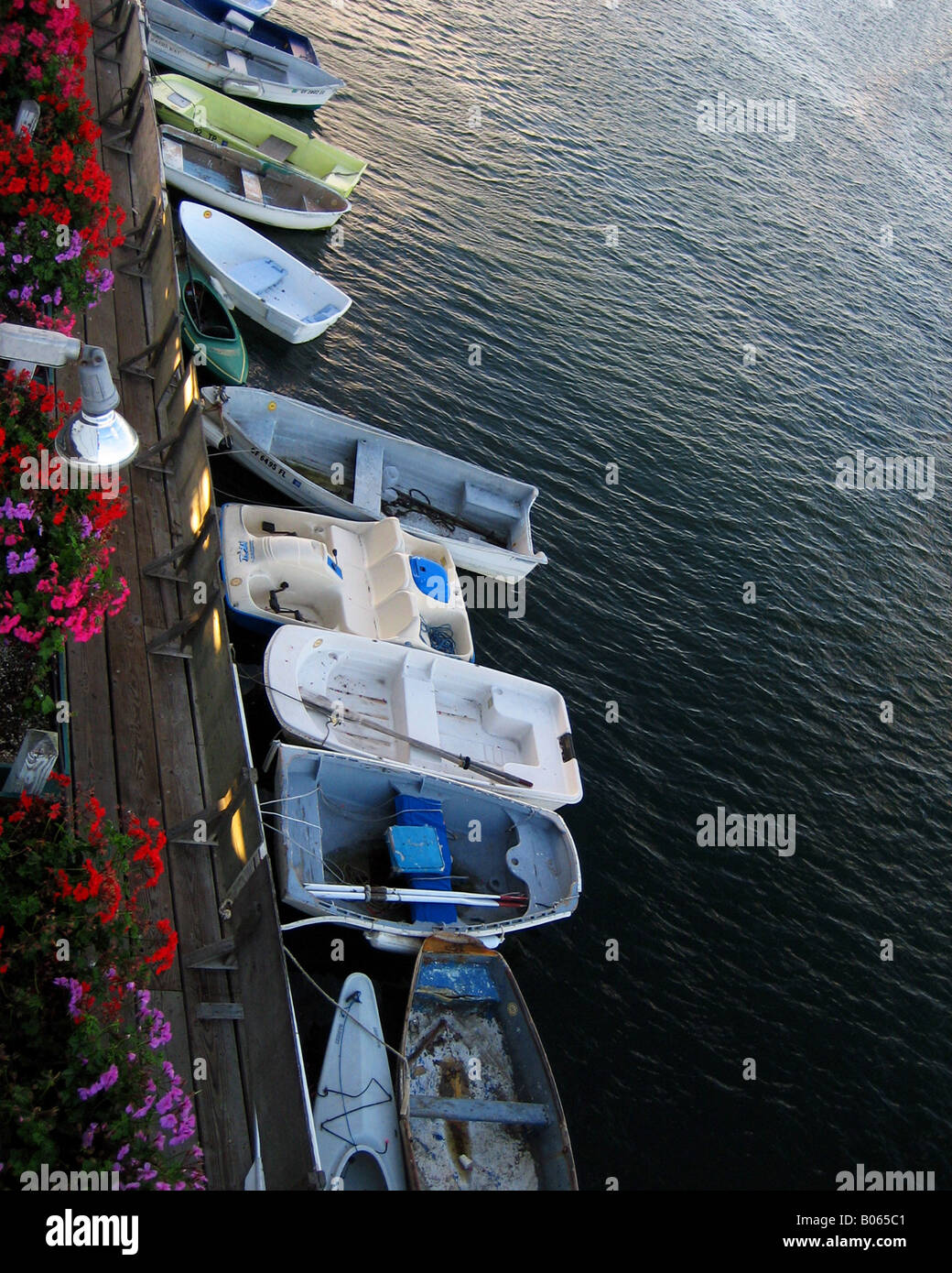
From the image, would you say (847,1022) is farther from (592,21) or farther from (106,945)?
(592,21)

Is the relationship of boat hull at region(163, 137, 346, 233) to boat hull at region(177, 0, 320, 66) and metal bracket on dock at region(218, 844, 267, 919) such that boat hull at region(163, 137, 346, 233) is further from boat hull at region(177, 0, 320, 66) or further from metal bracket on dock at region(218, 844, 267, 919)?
metal bracket on dock at region(218, 844, 267, 919)

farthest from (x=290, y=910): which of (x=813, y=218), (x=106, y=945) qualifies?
(x=813, y=218)

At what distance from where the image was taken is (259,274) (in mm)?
28047

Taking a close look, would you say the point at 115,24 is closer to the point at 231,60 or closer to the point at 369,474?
the point at 369,474

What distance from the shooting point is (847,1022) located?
18922 millimetres

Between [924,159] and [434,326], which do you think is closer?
[434,326]

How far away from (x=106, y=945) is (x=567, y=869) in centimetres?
1122

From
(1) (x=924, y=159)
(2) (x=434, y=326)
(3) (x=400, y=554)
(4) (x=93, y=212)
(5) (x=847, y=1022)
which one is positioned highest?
(1) (x=924, y=159)

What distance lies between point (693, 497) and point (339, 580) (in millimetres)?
12721

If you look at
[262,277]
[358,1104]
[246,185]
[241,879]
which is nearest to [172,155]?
[246,185]

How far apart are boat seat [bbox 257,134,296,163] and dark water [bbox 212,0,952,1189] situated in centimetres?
320

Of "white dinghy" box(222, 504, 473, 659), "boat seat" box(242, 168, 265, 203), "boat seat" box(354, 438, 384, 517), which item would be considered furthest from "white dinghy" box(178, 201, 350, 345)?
"white dinghy" box(222, 504, 473, 659)

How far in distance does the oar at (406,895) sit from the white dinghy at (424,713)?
1967 mm

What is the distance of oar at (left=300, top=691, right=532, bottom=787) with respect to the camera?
737 inches
